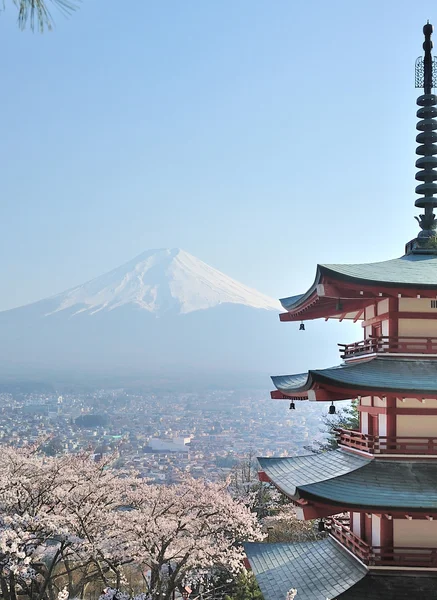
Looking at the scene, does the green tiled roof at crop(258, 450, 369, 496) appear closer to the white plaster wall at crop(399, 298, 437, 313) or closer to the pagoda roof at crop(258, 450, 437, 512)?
the pagoda roof at crop(258, 450, 437, 512)

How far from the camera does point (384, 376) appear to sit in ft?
35.1

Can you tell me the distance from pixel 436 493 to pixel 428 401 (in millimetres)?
1450

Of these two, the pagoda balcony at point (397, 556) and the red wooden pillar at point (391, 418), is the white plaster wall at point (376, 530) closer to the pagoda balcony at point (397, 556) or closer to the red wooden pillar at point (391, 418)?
the pagoda balcony at point (397, 556)

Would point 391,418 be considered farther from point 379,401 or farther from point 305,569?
point 305,569

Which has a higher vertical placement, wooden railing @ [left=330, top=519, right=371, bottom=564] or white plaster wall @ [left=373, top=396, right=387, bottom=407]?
white plaster wall @ [left=373, top=396, right=387, bottom=407]

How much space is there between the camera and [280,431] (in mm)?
102625

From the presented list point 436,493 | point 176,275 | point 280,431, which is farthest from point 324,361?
point 436,493

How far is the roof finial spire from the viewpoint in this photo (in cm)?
1288

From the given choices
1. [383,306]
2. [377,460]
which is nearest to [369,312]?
[383,306]

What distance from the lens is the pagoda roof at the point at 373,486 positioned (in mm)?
9984

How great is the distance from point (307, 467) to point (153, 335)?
14519 centimetres

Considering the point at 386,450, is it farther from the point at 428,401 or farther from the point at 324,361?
the point at 324,361

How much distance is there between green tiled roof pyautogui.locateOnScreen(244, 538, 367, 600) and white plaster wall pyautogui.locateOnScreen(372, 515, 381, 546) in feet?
1.37

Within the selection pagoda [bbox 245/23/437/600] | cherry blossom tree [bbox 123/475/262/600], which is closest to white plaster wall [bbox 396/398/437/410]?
pagoda [bbox 245/23/437/600]
